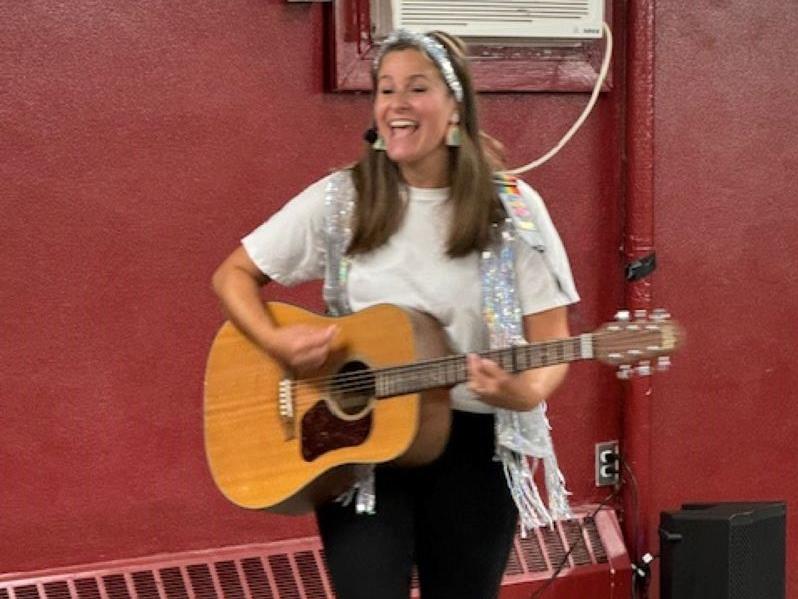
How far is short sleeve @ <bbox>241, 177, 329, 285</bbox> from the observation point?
2445 mm

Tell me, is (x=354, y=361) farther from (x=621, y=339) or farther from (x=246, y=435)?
(x=621, y=339)

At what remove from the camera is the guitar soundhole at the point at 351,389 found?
2.38 meters

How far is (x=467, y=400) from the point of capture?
2.35 meters

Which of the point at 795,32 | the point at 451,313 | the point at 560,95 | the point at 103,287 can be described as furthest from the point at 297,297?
the point at 795,32

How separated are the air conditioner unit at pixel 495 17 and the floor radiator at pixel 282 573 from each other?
4.15 ft

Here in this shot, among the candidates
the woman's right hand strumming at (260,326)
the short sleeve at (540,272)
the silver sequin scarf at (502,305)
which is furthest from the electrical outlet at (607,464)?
the woman's right hand strumming at (260,326)

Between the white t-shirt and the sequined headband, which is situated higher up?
the sequined headband

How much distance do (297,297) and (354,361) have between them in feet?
3.52

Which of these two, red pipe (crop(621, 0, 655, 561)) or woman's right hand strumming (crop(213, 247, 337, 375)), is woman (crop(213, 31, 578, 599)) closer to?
woman's right hand strumming (crop(213, 247, 337, 375))

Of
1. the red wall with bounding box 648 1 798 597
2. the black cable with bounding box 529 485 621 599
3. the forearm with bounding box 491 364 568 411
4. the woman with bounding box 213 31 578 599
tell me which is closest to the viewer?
the forearm with bounding box 491 364 568 411

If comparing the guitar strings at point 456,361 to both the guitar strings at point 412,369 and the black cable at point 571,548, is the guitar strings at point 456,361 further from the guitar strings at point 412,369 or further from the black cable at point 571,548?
the black cable at point 571,548

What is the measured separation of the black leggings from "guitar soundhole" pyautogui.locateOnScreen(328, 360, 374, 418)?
0.13 metres

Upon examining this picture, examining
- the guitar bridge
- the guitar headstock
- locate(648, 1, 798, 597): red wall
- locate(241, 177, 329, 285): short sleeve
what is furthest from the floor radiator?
the guitar headstock

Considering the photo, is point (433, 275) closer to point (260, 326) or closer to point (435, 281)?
point (435, 281)
